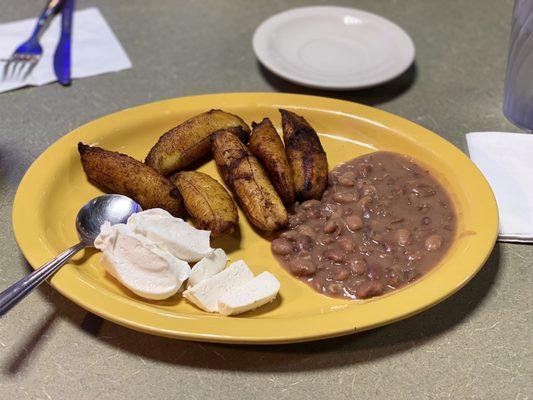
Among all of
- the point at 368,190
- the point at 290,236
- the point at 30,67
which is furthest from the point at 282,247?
the point at 30,67

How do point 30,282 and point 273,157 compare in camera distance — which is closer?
point 30,282

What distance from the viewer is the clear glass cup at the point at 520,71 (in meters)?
1.61

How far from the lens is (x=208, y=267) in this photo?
1170 millimetres

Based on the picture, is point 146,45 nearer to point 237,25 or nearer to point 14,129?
point 237,25

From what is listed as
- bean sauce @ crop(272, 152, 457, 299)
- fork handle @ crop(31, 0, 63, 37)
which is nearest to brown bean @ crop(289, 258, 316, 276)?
bean sauce @ crop(272, 152, 457, 299)

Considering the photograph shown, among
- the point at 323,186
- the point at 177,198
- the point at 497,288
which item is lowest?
the point at 497,288

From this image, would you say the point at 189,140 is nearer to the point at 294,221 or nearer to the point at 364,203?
the point at 294,221

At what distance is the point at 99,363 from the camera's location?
1103 millimetres

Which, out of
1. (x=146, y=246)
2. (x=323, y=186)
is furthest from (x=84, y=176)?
(x=323, y=186)

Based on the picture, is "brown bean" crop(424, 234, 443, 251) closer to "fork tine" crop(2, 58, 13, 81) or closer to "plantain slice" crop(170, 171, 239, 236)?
"plantain slice" crop(170, 171, 239, 236)

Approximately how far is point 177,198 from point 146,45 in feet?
3.02

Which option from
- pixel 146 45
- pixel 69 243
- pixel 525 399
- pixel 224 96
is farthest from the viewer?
pixel 146 45

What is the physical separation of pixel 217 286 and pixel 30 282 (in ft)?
1.01

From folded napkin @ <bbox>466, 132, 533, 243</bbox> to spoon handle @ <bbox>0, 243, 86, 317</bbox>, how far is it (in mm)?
876
